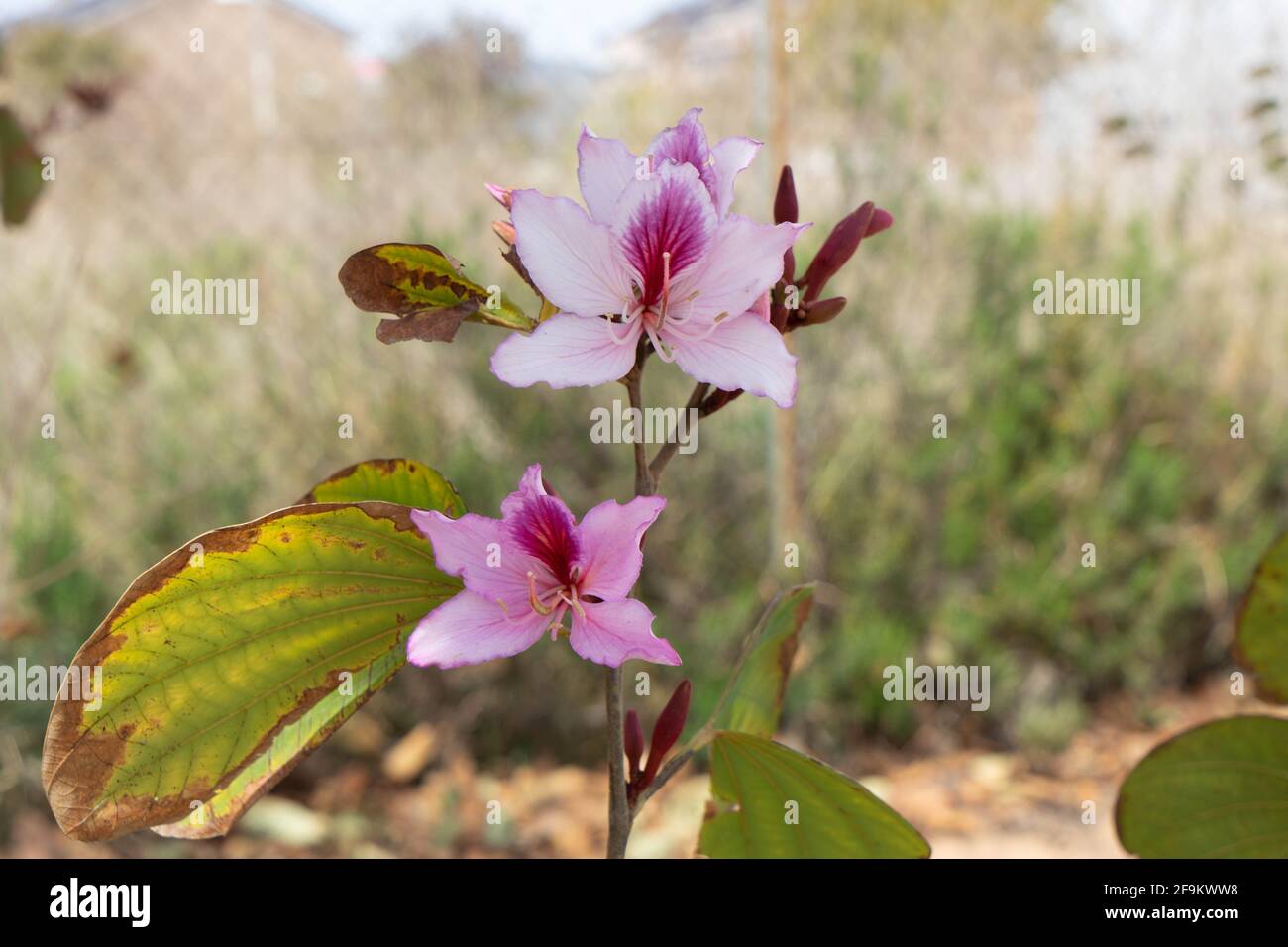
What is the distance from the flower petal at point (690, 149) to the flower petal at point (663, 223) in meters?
0.02

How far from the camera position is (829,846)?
A: 59cm

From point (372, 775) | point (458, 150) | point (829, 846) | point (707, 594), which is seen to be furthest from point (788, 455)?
point (829, 846)

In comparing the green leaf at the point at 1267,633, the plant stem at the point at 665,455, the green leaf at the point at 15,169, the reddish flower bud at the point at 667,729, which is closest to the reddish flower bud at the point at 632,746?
the reddish flower bud at the point at 667,729

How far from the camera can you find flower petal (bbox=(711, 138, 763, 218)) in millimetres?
520

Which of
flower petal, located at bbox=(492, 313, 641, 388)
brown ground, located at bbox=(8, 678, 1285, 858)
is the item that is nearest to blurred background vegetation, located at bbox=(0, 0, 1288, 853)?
brown ground, located at bbox=(8, 678, 1285, 858)

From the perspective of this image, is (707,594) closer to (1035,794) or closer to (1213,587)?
(1035,794)

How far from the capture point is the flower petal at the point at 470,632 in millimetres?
475

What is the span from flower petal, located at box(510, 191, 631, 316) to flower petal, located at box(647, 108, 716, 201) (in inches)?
2.0

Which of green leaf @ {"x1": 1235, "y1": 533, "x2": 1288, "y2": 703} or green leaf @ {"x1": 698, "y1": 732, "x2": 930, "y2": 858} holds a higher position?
green leaf @ {"x1": 1235, "y1": 533, "x2": 1288, "y2": 703}

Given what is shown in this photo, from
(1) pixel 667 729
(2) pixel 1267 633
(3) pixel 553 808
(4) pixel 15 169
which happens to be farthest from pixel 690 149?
(3) pixel 553 808

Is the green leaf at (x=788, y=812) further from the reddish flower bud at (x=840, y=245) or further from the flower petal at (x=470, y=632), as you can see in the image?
the reddish flower bud at (x=840, y=245)

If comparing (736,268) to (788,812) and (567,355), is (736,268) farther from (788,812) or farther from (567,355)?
(788,812)

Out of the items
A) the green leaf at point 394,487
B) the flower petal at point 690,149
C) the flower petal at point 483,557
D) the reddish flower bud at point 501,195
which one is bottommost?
the flower petal at point 483,557

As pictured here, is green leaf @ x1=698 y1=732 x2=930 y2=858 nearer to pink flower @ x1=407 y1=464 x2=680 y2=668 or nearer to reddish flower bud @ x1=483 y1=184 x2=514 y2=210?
pink flower @ x1=407 y1=464 x2=680 y2=668
